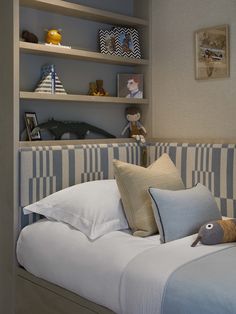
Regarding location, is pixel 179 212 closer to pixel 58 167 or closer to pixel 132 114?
pixel 58 167

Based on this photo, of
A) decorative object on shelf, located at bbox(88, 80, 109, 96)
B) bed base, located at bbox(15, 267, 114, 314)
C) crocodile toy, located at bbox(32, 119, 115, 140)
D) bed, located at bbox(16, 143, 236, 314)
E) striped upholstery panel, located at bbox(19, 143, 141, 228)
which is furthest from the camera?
decorative object on shelf, located at bbox(88, 80, 109, 96)

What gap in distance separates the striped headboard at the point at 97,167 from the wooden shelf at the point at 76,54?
60cm

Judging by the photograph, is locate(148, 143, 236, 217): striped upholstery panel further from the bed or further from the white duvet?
the white duvet

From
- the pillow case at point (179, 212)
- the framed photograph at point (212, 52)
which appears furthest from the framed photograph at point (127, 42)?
the pillow case at point (179, 212)

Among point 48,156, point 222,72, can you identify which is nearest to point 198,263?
point 48,156

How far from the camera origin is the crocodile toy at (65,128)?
2.75 meters

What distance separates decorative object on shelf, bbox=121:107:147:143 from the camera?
322cm

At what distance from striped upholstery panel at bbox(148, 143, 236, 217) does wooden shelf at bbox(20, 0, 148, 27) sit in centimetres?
97

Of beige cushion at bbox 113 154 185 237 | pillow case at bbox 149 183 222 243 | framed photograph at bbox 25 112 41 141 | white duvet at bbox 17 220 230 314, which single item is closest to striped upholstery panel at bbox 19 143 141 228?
framed photograph at bbox 25 112 41 141

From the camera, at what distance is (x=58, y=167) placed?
2637mm

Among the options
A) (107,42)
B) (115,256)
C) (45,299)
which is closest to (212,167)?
(115,256)

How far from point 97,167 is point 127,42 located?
3.21 feet

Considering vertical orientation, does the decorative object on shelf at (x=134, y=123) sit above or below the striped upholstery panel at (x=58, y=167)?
above

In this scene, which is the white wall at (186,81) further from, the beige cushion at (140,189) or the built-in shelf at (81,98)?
the beige cushion at (140,189)
